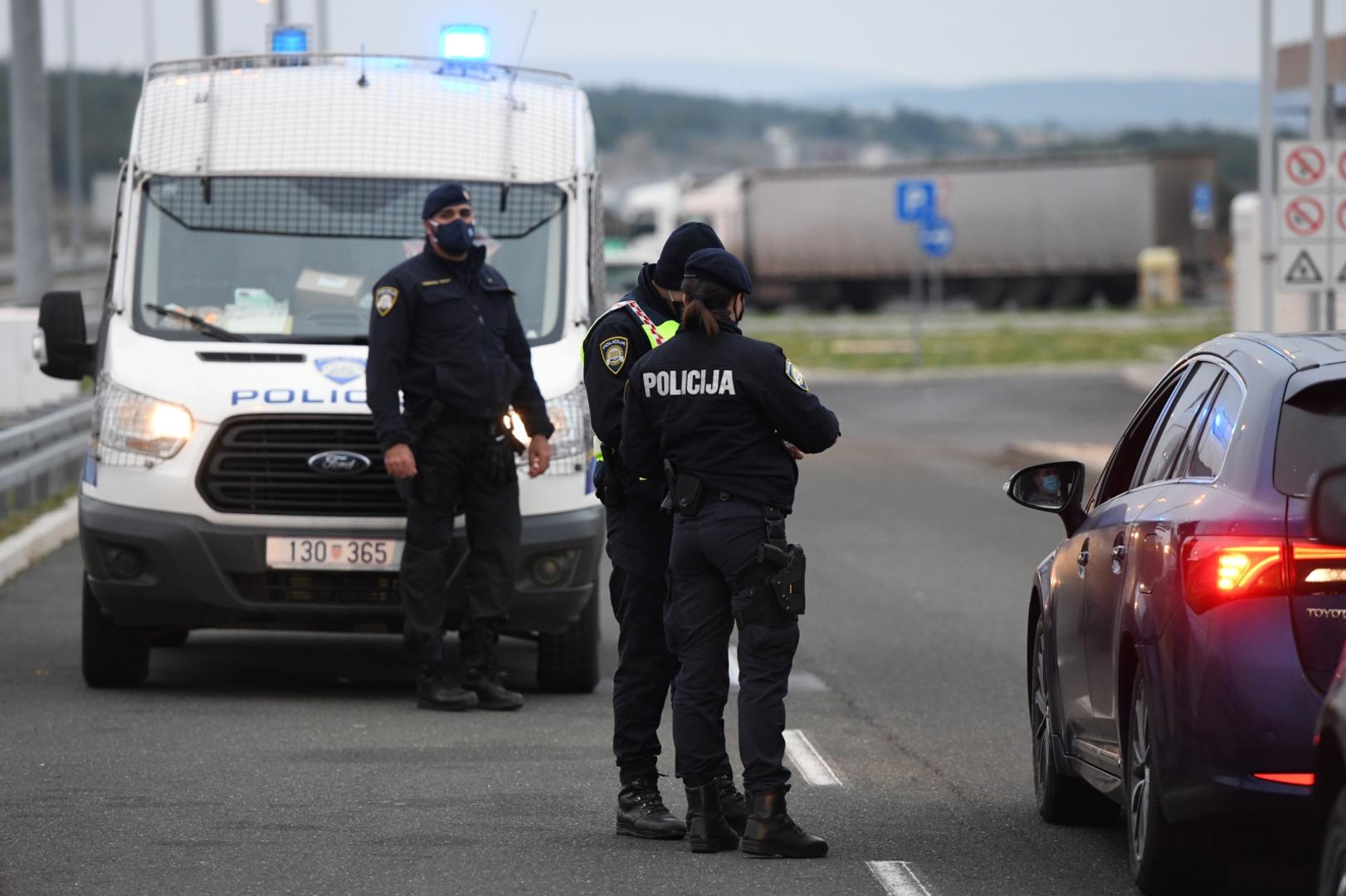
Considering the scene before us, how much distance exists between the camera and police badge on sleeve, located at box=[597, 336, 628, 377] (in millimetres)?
7145

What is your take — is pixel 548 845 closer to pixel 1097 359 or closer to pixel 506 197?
pixel 506 197

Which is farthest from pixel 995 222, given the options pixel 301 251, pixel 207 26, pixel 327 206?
pixel 301 251

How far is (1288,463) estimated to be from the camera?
556cm

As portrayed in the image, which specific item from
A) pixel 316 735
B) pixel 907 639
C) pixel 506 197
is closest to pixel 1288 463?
pixel 316 735

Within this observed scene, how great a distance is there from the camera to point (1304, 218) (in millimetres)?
17969

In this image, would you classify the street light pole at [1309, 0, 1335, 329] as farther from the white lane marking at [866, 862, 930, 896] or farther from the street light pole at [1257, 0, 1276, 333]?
the white lane marking at [866, 862, 930, 896]

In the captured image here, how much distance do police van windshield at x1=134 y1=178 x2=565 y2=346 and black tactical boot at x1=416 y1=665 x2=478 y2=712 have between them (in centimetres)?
149

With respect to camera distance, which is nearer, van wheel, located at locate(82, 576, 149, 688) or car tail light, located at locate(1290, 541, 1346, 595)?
car tail light, located at locate(1290, 541, 1346, 595)

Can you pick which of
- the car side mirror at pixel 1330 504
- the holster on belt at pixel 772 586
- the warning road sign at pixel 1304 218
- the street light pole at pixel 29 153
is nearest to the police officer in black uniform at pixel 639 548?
the holster on belt at pixel 772 586

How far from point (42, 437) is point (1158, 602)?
428 inches

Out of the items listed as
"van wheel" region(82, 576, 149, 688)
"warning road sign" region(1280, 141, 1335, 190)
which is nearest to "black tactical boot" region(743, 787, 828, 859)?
"van wheel" region(82, 576, 149, 688)

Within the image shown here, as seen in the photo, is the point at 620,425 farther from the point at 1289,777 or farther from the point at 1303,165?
the point at 1303,165

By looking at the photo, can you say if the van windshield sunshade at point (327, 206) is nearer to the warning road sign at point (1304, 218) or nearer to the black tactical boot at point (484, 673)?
the black tactical boot at point (484, 673)

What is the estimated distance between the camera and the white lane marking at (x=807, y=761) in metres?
8.00
